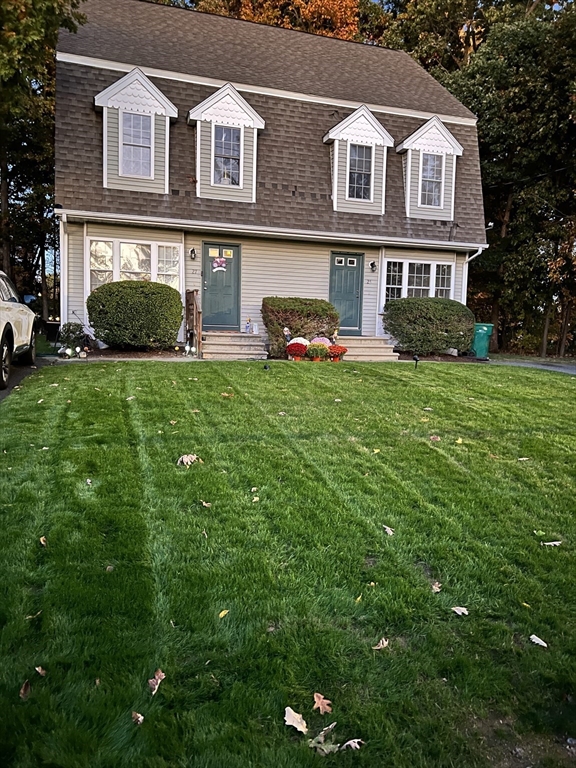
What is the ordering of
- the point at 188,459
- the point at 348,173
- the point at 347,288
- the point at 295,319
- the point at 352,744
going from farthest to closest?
the point at 347,288 → the point at 348,173 → the point at 295,319 → the point at 188,459 → the point at 352,744

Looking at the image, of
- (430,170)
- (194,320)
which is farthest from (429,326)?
(194,320)

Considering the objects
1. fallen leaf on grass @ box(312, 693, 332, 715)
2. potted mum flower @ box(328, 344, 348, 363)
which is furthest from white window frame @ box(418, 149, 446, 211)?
fallen leaf on grass @ box(312, 693, 332, 715)

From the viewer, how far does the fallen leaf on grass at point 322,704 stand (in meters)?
2.03

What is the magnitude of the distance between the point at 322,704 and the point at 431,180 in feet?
50.3

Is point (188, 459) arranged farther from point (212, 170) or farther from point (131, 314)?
point (212, 170)

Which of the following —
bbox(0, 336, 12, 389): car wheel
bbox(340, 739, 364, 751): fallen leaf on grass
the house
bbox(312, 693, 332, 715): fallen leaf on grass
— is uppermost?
the house

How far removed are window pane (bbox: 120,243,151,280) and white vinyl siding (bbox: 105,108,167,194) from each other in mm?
1319

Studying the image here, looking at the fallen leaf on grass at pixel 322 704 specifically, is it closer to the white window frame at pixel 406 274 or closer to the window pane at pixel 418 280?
the white window frame at pixel 406 274

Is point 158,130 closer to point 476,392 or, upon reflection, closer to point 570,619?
point 476,392

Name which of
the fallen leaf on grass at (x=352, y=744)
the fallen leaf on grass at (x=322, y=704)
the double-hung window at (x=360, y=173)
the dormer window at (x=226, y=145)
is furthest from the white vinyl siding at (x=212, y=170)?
the fallen leaf on grass at (x=352, y=744)

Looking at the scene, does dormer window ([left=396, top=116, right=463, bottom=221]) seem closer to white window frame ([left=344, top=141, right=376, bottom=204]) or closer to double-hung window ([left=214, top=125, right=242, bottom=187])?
white window frame ([left=344, top=141, right=376, bottom=204])

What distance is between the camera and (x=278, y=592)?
279 cm

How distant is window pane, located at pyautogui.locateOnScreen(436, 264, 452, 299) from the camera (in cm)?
1565

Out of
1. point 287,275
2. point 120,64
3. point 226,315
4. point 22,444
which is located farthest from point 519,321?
point 22,444
